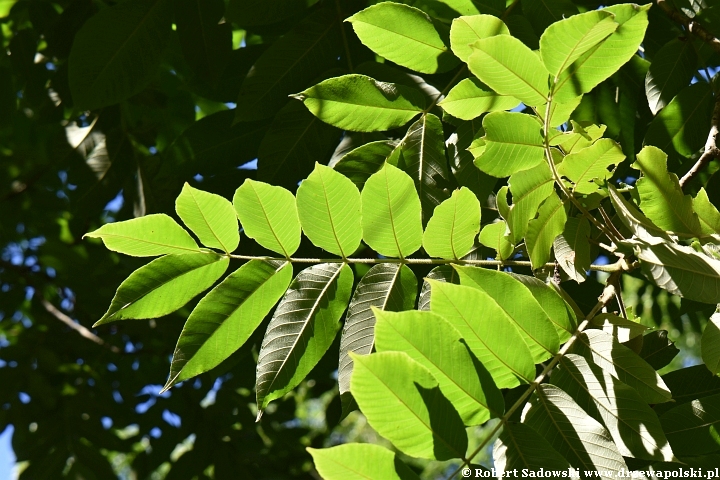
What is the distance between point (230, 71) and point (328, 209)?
2.87ft

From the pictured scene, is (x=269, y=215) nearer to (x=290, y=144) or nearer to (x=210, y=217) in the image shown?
(x=210, y=217)

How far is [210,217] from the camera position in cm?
112

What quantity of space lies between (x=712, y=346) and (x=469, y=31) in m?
0.57

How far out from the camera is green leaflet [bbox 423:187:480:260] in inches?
40.3

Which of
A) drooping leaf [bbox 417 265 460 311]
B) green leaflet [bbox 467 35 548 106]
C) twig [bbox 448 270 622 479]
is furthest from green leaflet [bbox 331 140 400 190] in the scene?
twig [bbox 448 270 622 479]

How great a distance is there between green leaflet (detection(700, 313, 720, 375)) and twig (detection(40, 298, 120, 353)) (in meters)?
2.84

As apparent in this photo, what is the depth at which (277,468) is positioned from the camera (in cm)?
312

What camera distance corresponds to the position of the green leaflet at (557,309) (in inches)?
38.2

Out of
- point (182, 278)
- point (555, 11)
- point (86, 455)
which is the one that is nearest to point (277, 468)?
point (86, 455)

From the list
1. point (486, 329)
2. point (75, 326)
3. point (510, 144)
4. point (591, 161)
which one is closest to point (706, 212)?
point (591, 161)

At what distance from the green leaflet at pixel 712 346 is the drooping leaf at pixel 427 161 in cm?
52

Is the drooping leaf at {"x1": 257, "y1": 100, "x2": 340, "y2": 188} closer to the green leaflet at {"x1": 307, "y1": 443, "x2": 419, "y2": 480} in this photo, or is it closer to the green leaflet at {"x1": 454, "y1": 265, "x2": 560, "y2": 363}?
→ the green leaflet at {"x1": 454, "y1": 265, "x2": 560, "y2": 363}

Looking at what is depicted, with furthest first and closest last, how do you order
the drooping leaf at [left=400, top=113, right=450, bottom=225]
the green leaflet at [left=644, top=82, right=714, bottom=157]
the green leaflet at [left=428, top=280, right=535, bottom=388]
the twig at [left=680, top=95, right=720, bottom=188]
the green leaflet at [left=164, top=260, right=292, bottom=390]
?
the green leaflet at [left=644, top=82, right=714, bottom=157]
the drooping leaf at [left=400, top=113, right=450, bottom=225]
the twig at [left=680, top=95, right=720, bottom=188]
the green leaflet at [left=164, top=260, right=292, bottom=390]
the green leaflet at [left=428, top=280, right=535, bottom=388]

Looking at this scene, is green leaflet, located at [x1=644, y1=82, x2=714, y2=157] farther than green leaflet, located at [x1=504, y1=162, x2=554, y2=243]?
Yes
